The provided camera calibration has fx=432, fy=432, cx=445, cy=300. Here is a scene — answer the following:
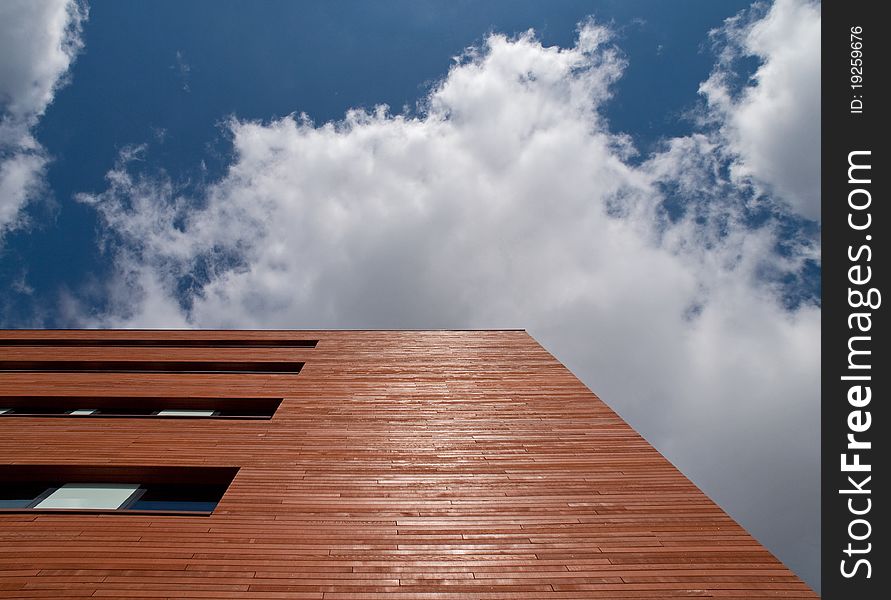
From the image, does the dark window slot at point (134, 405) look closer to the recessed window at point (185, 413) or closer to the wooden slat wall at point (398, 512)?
the recessed window at point (185, 413)

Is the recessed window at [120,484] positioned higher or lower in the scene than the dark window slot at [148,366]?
lower

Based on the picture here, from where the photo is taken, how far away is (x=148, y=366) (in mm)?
9727

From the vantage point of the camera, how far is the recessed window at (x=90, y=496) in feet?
16.5

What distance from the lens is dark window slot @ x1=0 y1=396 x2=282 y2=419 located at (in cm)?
770

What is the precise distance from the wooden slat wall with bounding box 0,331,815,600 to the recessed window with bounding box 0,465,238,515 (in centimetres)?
15

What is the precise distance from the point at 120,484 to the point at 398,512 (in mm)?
3720

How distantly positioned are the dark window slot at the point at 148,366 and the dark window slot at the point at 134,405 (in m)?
1.74
